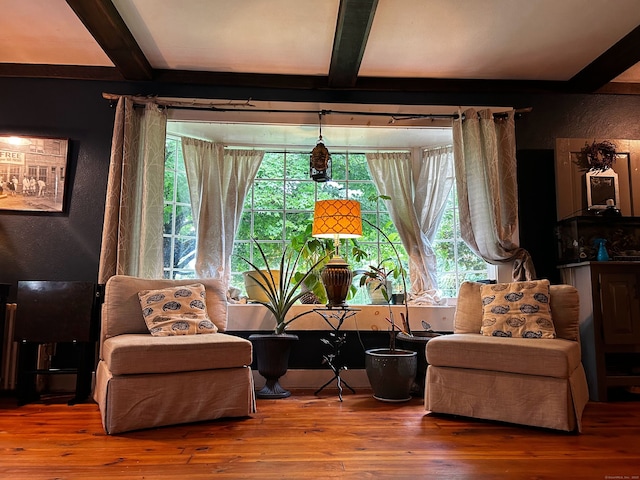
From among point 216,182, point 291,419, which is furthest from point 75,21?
point 291,419

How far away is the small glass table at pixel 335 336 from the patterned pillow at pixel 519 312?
3.21ft

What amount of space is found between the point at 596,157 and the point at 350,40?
7.20ft

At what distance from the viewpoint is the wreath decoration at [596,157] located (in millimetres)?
3639

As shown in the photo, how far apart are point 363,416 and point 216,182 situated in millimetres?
2355

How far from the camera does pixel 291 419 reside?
2625mm

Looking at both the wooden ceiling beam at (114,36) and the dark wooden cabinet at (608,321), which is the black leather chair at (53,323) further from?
the dark wooden cabinet at (608,321)

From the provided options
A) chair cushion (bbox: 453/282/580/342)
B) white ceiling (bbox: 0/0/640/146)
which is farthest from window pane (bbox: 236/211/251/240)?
chair cushion (bbox: 453/282/580/342)

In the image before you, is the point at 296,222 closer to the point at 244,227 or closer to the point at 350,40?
the point at 244,227

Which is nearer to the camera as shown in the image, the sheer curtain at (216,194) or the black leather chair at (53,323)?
the black leather chair at (53,323)

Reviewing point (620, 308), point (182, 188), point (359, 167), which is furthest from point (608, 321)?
point (182, 188)

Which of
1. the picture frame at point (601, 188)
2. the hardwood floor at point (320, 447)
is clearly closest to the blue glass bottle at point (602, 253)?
the picture frame at point (601, 188)

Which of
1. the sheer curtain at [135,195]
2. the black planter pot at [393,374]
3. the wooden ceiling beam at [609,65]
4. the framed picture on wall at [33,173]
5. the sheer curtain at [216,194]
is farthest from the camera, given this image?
the sheer curtain at [216,194]

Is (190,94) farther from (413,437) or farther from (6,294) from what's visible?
(413,437)

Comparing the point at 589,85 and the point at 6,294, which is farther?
the point at 589,85
